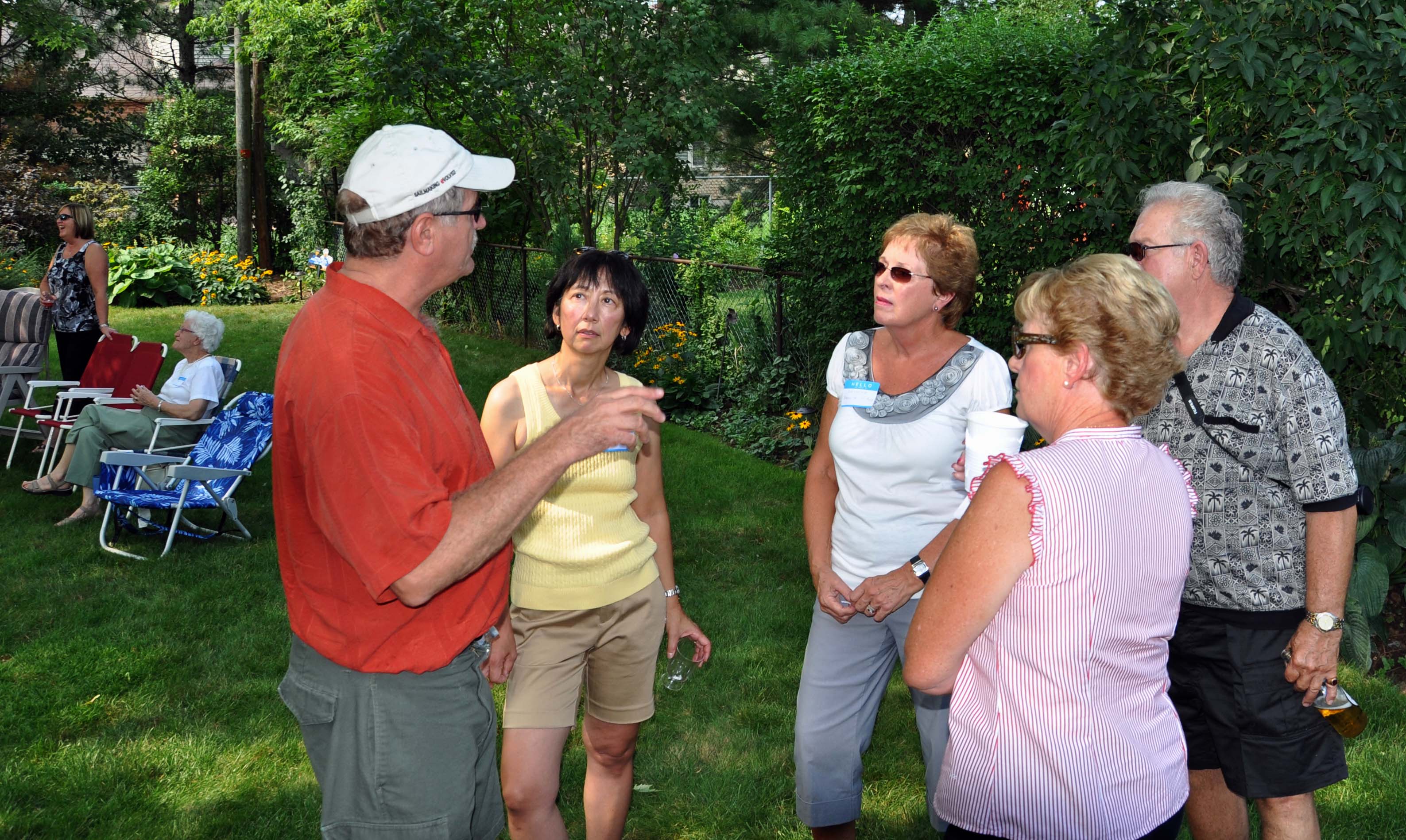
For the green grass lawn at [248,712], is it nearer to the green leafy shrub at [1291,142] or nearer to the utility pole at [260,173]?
the green leafy shrub at [1291,142]

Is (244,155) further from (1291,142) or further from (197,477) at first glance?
(1291,142)

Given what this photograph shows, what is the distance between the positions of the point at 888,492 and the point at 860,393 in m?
0.28

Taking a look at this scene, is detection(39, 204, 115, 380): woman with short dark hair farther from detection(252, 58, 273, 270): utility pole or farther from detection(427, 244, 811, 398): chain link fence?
detection(252, 58, 273, 270): utility pole

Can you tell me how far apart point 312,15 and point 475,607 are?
688 inches

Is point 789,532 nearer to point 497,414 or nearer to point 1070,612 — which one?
point 497,414

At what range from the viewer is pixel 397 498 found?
185 cm

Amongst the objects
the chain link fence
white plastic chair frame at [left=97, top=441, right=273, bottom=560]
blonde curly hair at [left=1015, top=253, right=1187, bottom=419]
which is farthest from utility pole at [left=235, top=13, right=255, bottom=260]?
blonde curly hair at [left=1015, top=253, right=1187, bottom=419]

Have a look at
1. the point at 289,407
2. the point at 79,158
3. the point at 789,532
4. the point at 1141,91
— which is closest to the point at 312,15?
the point at 79,158

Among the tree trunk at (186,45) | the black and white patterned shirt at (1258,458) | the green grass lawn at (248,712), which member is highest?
the tree trunk at (186,45)

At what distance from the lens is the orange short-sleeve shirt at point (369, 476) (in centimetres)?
187

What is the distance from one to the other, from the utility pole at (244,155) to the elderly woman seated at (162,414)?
14.5 m

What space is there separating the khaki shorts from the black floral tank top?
299 inches

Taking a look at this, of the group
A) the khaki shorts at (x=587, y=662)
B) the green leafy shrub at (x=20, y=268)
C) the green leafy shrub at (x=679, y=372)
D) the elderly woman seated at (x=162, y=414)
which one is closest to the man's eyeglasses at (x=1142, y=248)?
the khaki shorts at (x=587, y=662)

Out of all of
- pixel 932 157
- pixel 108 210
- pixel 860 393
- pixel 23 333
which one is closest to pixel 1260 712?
pixel 860 393
